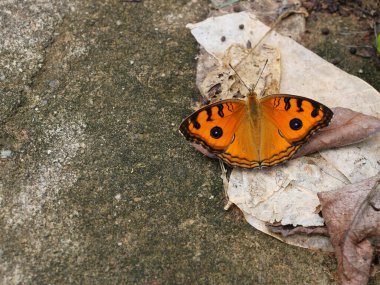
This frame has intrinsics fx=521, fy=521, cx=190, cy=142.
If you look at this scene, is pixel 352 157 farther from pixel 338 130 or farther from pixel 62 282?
pixel 62 282

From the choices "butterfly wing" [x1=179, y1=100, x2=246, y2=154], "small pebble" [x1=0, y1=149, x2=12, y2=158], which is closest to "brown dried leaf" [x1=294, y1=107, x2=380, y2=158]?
"butterfly wing" [x1=179, y1=100, x2=246, y2=154]

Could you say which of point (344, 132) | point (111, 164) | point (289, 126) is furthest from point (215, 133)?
point (344, 132)

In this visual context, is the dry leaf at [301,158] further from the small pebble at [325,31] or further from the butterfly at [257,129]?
the small pebble at [325,31]

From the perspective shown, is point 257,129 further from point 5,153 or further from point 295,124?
point 5,153

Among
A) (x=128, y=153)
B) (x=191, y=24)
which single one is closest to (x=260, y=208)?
(x=128, y=153)

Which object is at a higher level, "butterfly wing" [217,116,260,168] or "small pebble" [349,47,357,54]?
"butterfly wing" [217,116,260,168]

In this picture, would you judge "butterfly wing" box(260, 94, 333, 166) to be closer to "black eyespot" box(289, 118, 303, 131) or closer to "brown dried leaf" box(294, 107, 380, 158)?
"black eyespot" box(289, 118, 303, 131)
